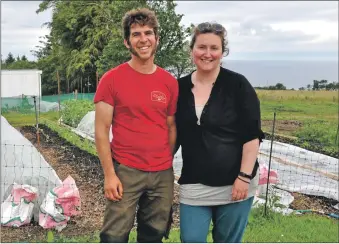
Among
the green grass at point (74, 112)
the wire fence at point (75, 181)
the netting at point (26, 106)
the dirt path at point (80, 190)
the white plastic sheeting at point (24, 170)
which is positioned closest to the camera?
the dirt path at point (80, 190)

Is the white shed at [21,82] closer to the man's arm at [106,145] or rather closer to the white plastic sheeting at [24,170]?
the white plastic sheeting at [24,170]

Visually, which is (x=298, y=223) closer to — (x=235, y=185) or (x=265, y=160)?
(x=235, y=185)

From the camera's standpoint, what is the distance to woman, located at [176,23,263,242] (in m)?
2.21

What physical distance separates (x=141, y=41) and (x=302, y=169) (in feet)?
18.1

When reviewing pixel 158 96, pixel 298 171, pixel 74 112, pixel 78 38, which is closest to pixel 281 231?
pixel 158 96

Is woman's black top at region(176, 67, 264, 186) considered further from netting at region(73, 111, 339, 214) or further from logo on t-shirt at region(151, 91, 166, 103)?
netting at region(73, 111, 339, 214)

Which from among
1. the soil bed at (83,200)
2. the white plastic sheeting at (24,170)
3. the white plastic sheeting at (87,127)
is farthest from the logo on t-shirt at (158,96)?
the white plastic sheeting at (87,127)

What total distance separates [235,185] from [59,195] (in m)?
2.65

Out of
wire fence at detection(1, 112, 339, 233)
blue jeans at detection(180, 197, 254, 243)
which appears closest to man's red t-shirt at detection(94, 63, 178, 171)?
blue jeans at detection(180, 197, 254, 243)

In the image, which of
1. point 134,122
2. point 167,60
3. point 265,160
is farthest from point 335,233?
point 167,60

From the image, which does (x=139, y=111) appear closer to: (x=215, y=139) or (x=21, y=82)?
(x=215, y=139)

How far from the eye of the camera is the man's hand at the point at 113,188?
7.21 feet

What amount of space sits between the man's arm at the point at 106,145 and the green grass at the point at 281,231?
5.36 ft

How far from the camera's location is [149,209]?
232 cm
